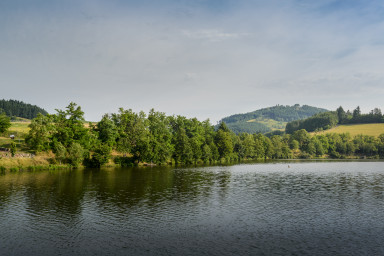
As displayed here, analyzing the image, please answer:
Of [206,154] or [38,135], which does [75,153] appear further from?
[206,154]

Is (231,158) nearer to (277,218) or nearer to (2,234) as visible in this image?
(277,218)

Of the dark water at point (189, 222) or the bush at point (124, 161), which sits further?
the bush at point (124, 161)

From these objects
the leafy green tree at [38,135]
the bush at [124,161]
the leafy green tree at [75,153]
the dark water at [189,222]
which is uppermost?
the leafy green tree at [38,135]

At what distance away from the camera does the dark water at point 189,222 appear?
2534 centimetres

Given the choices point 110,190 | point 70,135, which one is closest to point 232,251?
point 110,190

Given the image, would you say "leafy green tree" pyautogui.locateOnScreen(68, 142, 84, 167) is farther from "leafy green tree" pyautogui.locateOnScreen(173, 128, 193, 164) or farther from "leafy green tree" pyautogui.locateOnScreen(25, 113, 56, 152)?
"leafy green tree" pyautogui.locateOnScreen(173, 128, 193, 164)

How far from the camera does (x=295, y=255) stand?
23391 millimetres

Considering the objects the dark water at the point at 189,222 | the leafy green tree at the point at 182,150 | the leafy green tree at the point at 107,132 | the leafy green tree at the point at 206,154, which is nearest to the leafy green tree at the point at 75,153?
the leafy green tree at the point at 107,132

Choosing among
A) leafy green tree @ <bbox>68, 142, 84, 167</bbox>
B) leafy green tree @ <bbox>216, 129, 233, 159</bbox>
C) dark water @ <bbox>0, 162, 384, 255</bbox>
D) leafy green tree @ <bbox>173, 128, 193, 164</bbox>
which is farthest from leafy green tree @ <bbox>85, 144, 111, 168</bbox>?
leafy green tree @ <bbox>216, 129, 233, 159</bbox>

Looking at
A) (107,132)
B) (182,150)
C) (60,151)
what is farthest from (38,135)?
(182,150)

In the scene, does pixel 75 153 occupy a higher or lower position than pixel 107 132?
lower

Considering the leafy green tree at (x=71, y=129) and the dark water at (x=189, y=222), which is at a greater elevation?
the leafy green tree at (x=71, y=129)

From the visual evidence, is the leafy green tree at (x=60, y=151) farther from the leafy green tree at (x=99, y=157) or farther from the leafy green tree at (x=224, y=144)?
the leafy green tree at (x=224, y=144)

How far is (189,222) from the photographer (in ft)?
109
